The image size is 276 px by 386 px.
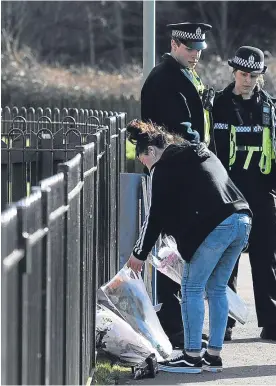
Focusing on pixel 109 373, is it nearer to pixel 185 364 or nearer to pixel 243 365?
pixel 185 364

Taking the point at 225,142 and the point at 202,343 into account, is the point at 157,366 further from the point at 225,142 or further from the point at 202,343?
the point at 225,142

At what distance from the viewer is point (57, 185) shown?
4.02m

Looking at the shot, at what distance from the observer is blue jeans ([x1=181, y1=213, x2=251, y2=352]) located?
20.0 ft

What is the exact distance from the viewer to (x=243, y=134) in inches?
291

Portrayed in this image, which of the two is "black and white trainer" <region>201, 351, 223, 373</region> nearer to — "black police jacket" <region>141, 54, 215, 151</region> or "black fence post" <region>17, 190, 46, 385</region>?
"black police jacket" <region>141, 54, 215, 151</region>

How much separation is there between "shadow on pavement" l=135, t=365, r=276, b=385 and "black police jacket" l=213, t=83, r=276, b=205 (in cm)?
137

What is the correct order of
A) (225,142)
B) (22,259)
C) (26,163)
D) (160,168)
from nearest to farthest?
(22,259) → (160,168) → (225,142) → (26,163)

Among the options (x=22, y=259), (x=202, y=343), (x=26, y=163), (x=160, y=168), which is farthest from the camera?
(x=26, y=163)

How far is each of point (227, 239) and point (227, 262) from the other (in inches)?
9.8

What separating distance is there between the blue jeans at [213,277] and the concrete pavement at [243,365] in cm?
18

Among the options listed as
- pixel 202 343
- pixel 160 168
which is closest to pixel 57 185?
pixel 160 168

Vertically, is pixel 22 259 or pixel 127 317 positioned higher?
pixel 22 259

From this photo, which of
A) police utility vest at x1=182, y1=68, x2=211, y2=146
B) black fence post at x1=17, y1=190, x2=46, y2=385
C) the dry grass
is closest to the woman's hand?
police utility vest at x1=182, y1=68, x2=211, y2=146

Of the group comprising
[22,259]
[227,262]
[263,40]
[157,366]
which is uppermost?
[263,40]
